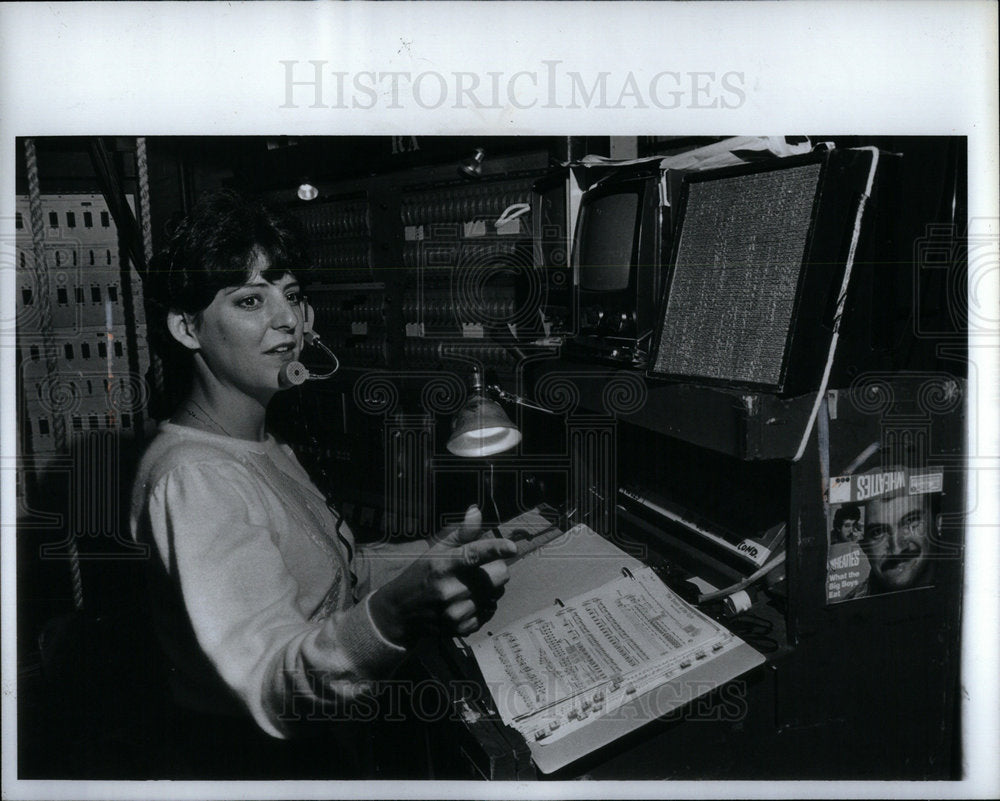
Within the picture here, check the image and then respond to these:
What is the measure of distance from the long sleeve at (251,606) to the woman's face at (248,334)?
26 cm

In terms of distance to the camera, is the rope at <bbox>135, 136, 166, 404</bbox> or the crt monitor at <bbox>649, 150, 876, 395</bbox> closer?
the crt monitor at <bbox>649, 150, 876, 395</bbox>

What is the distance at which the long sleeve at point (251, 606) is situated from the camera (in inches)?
45.3

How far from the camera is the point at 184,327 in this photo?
5.09ft

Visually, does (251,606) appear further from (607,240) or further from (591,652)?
(607,240)

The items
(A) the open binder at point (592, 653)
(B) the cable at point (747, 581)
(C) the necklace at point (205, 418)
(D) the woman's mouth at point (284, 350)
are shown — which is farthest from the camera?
(D) the woman's mouth at point (284, 350)

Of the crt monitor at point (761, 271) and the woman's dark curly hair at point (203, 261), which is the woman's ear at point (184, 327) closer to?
the woman's dark curly hair at point (203, 261)

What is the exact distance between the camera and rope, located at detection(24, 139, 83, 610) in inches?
→ 61.2

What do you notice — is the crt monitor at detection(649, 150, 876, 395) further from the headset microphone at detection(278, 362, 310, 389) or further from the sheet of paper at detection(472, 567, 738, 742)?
the headset microphone at detection(278, 362, 310, 389)

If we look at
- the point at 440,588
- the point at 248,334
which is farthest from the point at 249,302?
the point at 440,588

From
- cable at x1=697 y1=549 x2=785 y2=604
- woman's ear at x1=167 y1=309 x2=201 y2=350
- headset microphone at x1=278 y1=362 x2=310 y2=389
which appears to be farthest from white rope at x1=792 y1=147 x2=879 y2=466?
woman's ear at x1=167 y1=309 x2=201 y2=350

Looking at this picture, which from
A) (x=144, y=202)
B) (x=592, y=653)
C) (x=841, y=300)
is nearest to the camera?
(x=841, y=300)

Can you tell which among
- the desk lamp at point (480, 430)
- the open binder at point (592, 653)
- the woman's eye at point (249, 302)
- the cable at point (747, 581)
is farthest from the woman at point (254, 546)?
the cable at point (747, 581)

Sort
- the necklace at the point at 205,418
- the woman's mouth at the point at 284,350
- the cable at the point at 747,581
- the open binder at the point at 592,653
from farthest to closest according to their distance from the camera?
the woman's mouth at the point at 284,350
the necklace at the point at 205,418
the cable at the point at 747,581
the open binder at the point at 592,653

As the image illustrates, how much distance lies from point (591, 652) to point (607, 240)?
98 centimetres
